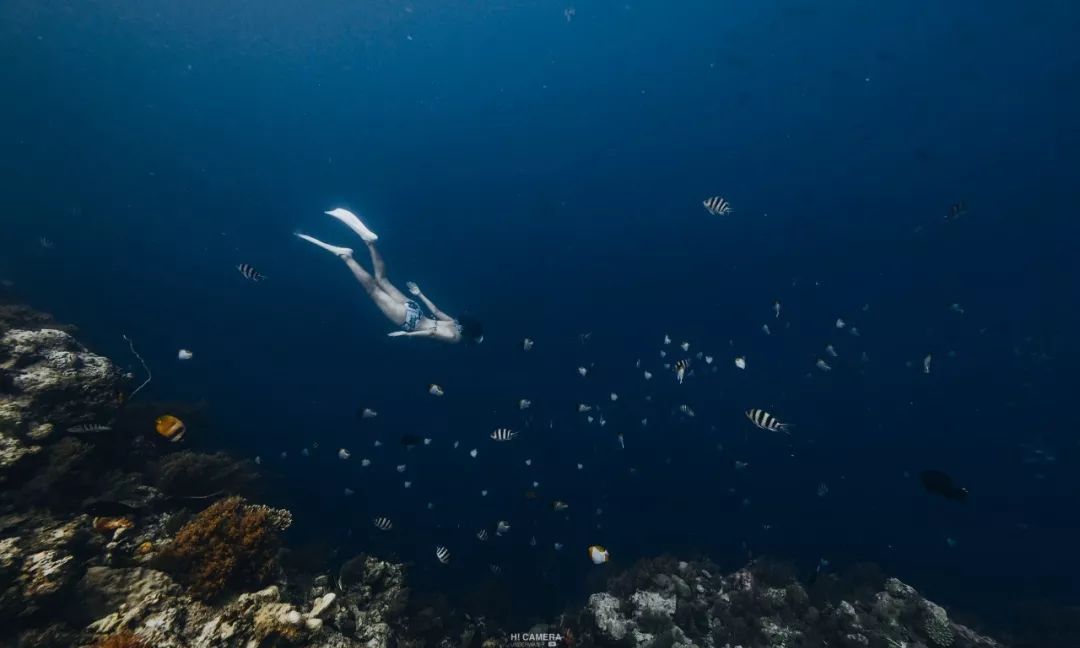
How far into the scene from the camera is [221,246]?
4678 centimetres

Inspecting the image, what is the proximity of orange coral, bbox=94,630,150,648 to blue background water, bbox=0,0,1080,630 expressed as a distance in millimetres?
19540

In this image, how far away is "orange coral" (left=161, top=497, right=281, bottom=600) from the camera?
520 centimetres

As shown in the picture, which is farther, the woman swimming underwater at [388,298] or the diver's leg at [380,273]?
the diver's leg at [380,273]

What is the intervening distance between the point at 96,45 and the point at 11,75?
882cm

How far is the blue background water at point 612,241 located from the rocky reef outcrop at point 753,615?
12186mm

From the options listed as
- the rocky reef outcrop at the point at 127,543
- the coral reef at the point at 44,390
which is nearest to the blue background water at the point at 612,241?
the rocky reef outcrop at the point at 127,543

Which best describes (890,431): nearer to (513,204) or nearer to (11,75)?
(513,204)

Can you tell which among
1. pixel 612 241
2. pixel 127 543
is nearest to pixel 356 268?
pixel 127 543

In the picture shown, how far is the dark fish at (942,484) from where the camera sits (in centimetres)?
631

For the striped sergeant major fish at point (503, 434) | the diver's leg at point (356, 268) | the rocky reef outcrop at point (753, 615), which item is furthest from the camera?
the diver's leg at point (356, 268)

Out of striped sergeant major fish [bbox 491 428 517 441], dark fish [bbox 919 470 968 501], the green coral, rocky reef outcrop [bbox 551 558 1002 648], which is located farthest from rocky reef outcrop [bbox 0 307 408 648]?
the green coral

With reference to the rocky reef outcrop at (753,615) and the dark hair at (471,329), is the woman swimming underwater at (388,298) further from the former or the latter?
the rocky reef outcrop at (753,615)

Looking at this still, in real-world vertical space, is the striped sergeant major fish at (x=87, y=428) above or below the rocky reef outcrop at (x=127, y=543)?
above

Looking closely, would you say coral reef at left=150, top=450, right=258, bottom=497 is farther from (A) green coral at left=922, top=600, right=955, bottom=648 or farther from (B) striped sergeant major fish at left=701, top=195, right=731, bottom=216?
(A) green coral at left=922, top=600, right=955, bottom=648
